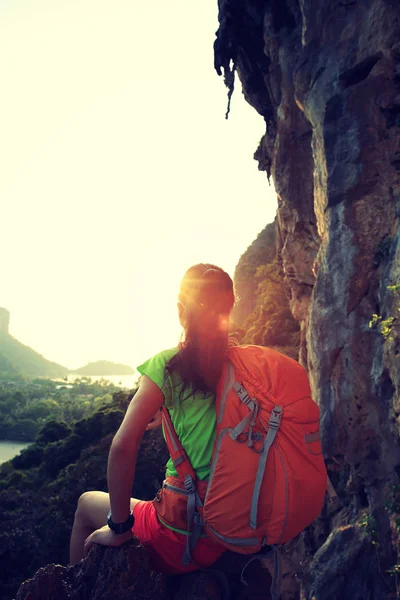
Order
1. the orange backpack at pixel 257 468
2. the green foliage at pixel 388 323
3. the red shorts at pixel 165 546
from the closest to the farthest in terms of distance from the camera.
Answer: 1. the orange backpack at pixel 257 468
2. the red shorts at pixel 165 546
3. the green foliage at pixel 388 323

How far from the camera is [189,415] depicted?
2.34 metres

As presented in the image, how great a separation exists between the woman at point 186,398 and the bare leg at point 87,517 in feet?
0.63

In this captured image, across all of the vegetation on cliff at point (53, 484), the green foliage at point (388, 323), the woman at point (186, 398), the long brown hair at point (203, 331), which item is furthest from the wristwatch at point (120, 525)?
the vegetation on cliff at point (53, 484)

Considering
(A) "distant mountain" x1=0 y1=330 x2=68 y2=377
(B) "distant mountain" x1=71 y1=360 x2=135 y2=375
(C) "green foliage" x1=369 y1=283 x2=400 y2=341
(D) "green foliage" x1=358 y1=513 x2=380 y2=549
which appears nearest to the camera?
(C) "green foliage" x1=369 y1=283 x2=400 y2=341

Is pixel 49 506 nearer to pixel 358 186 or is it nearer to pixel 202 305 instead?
pixel 358 186

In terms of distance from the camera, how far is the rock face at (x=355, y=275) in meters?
6.53

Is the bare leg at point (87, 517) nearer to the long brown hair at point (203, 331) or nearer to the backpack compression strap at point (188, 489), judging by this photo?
the backpack compression strap at point (188, 489)

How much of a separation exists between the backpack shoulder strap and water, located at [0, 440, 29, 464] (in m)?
40.9

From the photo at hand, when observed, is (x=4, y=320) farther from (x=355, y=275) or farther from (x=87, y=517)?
(x=87, y=517)

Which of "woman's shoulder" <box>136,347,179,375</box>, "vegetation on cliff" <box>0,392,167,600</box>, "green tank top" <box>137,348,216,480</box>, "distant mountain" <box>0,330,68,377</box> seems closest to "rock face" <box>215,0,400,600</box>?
"green tank top" <box>137,348,216,480</box>

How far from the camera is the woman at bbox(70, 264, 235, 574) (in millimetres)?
2172

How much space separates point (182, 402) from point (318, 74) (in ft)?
27.9

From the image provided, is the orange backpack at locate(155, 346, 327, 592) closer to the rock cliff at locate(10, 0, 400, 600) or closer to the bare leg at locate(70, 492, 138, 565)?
the bare leg at locate(70, 492, 138, 565)

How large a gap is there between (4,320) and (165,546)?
186051mm
